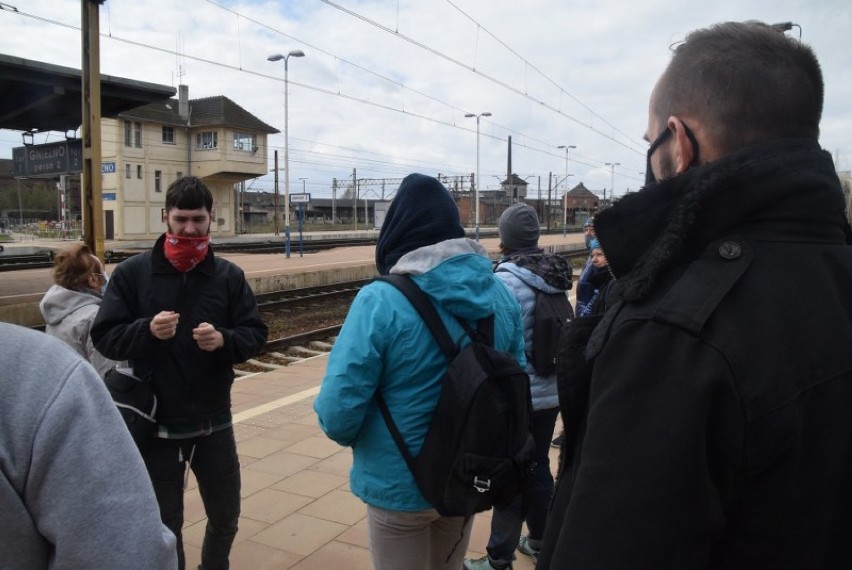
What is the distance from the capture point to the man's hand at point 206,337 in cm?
290

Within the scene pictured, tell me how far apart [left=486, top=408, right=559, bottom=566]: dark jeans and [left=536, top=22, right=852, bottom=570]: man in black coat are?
2332 millimetres

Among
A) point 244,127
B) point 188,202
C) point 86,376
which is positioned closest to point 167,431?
point 188,202

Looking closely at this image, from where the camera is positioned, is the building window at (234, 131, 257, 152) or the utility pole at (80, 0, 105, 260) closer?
the utility pole at (80, 0, 105, 260)

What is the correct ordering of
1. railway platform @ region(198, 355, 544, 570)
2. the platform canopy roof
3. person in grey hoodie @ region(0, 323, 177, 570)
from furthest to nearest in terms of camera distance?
the platform canopy roof < railway platform @ region(198, 355, 544, 570) < person in grey hoodie @ region(0, 323, 177, 570)

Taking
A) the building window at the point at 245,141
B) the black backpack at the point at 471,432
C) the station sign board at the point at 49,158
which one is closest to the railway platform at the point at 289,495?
the black backpack at the point at 471,432

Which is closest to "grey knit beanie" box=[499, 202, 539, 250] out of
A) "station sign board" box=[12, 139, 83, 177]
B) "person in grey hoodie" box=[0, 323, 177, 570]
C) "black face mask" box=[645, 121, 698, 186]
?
"black face mask" box=[645, 121, 698, 186]

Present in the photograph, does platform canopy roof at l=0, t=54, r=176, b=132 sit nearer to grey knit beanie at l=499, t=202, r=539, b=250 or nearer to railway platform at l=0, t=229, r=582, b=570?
railway platform at l=0, t=229, r=582, b=570

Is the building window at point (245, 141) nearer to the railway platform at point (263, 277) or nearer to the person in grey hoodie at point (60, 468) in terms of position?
the railway platform at point (263, 277)

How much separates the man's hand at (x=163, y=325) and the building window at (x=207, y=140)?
160 ft

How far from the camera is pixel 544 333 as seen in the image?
11.8 feet

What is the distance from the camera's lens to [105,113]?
12625 millimetres

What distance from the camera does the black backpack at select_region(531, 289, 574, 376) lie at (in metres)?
3.59

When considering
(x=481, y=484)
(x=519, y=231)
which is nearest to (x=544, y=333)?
(x=519, y=231)

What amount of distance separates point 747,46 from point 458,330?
1.43 m
